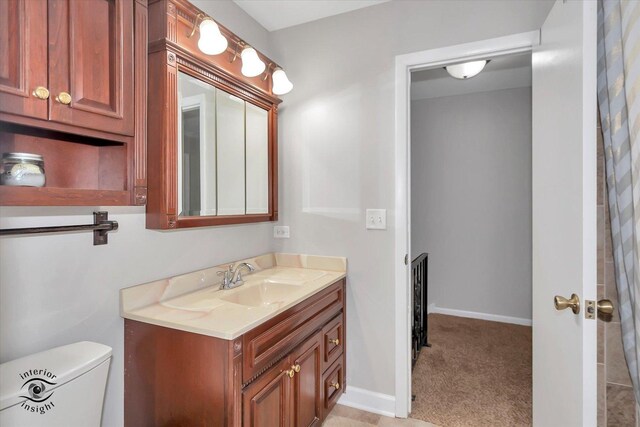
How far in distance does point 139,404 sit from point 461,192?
342cm

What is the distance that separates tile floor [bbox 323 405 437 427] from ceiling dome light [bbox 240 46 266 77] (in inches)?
78.9

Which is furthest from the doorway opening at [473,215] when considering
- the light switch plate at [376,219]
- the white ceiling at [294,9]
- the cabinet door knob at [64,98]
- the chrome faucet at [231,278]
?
the cabinet door knob at [64,98]

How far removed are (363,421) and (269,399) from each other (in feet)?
2.83

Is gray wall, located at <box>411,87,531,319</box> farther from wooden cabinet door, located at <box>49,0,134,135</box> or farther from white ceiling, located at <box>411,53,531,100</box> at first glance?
wooden cabinet door, located at <box>49,0,134,135</box>

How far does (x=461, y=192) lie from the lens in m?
3.65

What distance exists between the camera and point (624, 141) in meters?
1.07

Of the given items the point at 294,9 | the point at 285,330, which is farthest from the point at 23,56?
the point at 294,9

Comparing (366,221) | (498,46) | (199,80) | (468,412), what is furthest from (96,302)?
(498,46)

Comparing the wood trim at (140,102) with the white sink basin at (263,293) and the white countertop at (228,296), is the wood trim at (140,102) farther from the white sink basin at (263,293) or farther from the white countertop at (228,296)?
the white sink basin at (263,293)

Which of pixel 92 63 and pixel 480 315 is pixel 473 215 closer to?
pixel 480 315

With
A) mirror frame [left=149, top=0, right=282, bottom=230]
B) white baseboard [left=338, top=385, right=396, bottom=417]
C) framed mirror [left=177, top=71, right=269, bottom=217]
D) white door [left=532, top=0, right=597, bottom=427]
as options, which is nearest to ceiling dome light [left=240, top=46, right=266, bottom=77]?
framed mirror [left=177, top=71, right=269, bottom=217]

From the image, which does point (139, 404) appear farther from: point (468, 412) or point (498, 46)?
point (498, 46)

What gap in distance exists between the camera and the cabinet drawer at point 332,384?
5.94ft

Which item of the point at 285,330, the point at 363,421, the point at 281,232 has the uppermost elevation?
the point at 281,232
